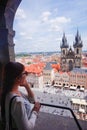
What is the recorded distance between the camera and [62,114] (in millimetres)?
1827

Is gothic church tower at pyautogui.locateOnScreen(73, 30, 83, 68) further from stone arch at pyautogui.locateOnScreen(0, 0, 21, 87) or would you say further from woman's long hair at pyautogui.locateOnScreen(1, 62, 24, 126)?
woman's long hair at pyautogui.locateOnScreen(1, 62, 24, 126)

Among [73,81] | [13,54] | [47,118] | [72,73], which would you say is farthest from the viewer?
[72,73]

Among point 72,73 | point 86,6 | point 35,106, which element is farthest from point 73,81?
point 35,106

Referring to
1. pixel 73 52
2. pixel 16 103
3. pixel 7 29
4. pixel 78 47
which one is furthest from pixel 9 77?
pixel 73 52

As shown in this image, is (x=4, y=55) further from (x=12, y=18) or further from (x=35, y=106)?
(x=35, y=106)

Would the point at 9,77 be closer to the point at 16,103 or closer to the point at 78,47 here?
the point at 16,103

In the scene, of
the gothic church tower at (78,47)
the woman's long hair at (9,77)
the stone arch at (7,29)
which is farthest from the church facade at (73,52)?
the woman's long hair at (9,77)

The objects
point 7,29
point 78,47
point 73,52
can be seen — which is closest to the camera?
point 7,29

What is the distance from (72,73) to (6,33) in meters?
9.68

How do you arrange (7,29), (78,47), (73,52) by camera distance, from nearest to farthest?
(7,29) < (78,47) < (73,52)

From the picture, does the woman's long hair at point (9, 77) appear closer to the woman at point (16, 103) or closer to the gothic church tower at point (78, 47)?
the woman at point (16, 103)

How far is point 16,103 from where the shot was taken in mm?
726

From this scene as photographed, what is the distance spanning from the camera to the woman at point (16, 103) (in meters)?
0.72

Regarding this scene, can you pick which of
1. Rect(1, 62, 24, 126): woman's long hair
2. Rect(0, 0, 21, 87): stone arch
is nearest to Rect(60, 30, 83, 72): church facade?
Rect(0, 0, 21, 87): stone arch
